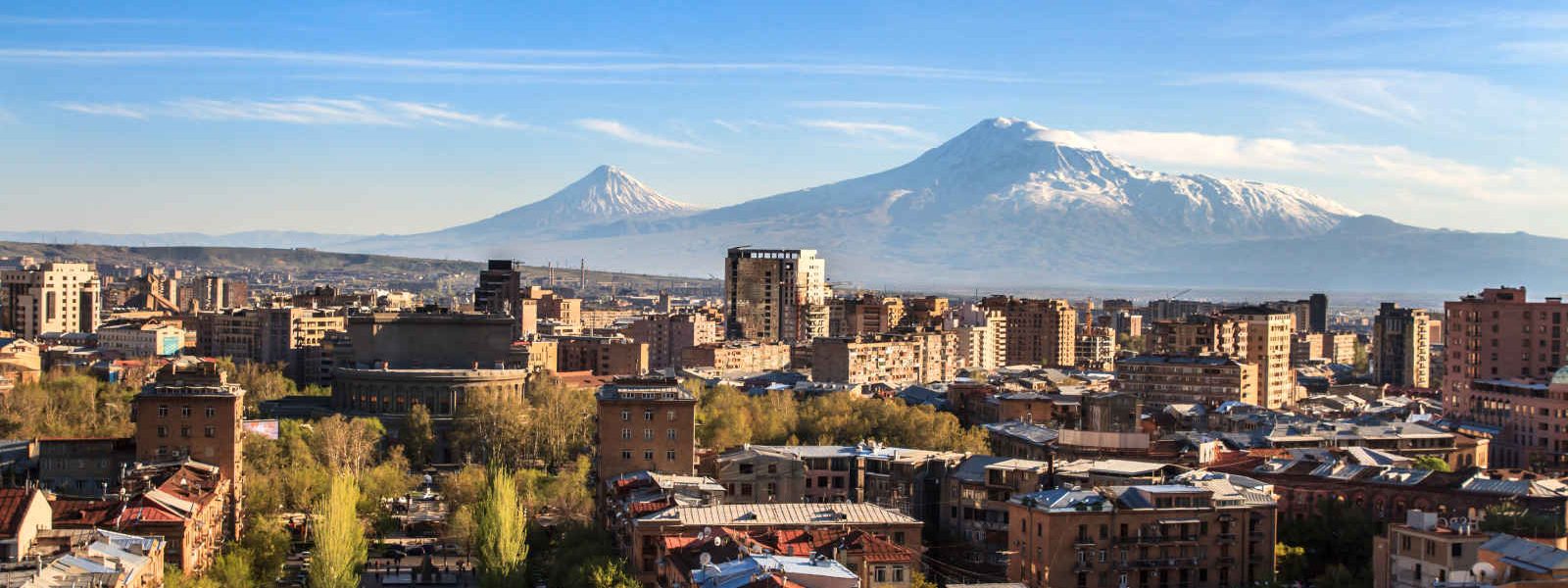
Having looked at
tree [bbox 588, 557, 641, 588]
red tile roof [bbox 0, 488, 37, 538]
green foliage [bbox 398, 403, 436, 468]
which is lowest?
green foliage [bbox 398, 403, 436, 468]

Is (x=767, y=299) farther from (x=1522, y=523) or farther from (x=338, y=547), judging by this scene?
(x=1522, y=523)

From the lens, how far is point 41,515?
45.8 m

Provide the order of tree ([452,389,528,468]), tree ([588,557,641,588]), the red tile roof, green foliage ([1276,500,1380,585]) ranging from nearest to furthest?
the red tile roof, tree ([588,557,641,588]), green foliage ([1276,500,1380,585]), tree ([452,389,528,468])

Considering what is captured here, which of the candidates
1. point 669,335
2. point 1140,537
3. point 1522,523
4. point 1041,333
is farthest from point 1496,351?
point 669,335

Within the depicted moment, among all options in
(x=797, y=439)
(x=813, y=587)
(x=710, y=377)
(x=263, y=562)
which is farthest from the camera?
(x=710, y=377)

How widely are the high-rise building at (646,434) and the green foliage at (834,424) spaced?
16.7 m

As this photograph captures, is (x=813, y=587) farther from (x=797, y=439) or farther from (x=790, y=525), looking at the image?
(x=797, y=439)

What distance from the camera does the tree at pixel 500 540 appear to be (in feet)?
164

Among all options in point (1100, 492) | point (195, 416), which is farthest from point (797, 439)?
point (1100, 492)

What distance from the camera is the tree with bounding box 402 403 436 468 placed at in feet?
300

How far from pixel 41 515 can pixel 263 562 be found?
842 cm

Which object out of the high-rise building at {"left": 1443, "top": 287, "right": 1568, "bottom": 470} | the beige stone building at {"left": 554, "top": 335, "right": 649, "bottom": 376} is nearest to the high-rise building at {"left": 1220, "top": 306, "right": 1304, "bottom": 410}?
the high-rise building at {"left": 1443, "top": 287, "right": 1568, "bottom": 470}

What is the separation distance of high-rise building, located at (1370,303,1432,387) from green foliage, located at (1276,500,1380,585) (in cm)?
8584

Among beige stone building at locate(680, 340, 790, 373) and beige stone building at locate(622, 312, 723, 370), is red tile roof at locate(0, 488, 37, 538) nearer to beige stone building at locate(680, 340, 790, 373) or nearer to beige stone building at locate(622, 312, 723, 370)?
beige stone building at locate(680, 340, 790, 373)
